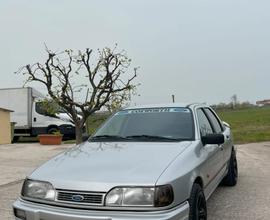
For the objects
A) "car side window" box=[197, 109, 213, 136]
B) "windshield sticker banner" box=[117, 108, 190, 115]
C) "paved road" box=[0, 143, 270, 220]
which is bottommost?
"paved road" box=[0, 143, 270, 220]

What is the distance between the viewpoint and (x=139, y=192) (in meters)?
3.62

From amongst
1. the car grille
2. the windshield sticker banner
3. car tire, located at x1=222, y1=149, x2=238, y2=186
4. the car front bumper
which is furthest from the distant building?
the car grille

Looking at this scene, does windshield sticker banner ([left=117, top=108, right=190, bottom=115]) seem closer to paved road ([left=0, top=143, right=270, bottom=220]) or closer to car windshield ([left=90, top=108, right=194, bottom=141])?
car windshield ([left=90, top=108, right=194, bottom=141])

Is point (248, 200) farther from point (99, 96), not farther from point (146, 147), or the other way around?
point (99, 96)

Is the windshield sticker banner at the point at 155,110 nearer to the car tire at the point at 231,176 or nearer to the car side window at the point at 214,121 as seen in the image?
the car side window at the point at 214,121

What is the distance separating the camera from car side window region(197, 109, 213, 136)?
551 cm

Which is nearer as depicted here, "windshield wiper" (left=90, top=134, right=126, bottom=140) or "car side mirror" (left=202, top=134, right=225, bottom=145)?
"car side mirror" (left=202, top=134, right=225, bottom=145)

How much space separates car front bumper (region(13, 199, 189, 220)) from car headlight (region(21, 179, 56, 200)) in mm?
89

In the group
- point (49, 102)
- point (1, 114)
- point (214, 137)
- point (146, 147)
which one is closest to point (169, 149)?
point (146, 147)

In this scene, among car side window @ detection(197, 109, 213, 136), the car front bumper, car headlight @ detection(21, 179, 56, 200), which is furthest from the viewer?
car side window @ detection(197, 109, 213, 136)

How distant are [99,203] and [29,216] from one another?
701 mm

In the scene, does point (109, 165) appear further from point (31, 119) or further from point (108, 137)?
point (31, 119)

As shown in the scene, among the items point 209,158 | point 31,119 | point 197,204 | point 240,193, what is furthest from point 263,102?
point 197,204

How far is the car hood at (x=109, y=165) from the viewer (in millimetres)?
3699
